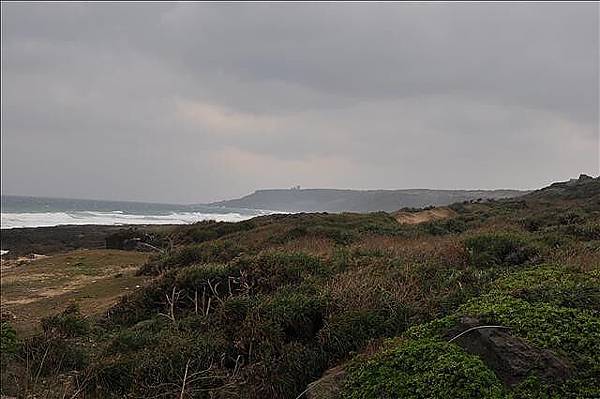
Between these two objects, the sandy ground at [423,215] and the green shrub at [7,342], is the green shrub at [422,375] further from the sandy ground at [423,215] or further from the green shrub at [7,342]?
the sandy ground at [423,215]

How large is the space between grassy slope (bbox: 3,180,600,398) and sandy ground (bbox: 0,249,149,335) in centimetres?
367

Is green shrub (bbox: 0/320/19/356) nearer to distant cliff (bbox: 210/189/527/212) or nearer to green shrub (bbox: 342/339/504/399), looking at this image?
green shrub (bbox: 342/339/504/399)

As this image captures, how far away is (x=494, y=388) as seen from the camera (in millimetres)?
3648

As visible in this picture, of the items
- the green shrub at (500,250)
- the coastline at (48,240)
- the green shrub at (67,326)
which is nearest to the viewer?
the green shrub at (500,250)

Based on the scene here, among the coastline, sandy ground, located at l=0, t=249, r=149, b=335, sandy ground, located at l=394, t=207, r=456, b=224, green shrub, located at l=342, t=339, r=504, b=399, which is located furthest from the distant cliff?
green shrub, located at l=342, t=339, r=504, b=399

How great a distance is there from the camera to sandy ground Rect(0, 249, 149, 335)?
1300 cm

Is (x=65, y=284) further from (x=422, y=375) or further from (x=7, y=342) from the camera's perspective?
(x=422, y=375)

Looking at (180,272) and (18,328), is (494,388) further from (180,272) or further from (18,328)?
(18,328)

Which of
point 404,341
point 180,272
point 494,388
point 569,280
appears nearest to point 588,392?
Answer: point 494,388

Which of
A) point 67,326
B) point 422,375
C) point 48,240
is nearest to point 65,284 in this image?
point 67,326

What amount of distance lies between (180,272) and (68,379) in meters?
4.08

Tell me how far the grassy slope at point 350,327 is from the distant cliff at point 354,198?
3198 inches

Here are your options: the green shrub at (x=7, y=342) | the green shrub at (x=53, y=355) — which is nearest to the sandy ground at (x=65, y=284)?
the green shrub at (x=7, y=342)

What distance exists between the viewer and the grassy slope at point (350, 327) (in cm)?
407
